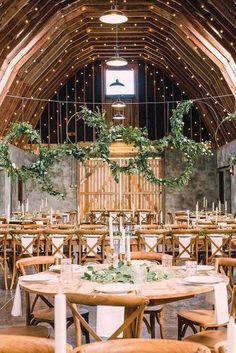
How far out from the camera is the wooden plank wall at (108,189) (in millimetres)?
20422

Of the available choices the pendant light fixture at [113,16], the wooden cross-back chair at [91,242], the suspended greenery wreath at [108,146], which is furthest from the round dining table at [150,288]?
the suspended greenery wreath at [108,146]

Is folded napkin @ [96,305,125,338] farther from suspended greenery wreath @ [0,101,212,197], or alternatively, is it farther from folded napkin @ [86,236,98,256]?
suspended greenery wreath @ [0,101,212,197]

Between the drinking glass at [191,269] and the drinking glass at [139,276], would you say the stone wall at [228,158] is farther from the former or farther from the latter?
the drinking glass at [139,276]

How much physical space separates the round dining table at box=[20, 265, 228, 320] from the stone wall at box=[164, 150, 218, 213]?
52.3 feet

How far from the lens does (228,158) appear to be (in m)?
17.8

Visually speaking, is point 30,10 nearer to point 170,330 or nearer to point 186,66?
point 186,66

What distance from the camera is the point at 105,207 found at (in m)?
20.5

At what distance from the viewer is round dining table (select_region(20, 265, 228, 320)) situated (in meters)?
3.76

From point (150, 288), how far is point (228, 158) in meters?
14.3

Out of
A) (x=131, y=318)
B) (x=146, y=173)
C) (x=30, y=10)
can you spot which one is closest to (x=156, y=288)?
(x=131, y=318)

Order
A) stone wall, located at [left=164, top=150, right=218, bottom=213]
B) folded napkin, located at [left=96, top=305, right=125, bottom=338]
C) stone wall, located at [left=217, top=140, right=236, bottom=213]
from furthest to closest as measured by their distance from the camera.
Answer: stone wall, located at [left=164, top=150, right=218, bottom=213] < stone wall, located at [left=217, top=140, right=236, bottom=213] < folded napkin, located at [left=96, top=305, right=125, bottom=338]

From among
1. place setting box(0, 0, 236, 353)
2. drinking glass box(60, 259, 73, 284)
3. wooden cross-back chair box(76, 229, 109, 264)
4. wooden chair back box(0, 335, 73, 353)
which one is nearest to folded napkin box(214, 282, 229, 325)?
place setting box(0, 0, 236, 353)

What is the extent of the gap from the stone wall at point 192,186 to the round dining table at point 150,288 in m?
15.9

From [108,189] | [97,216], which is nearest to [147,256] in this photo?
[97,216]
